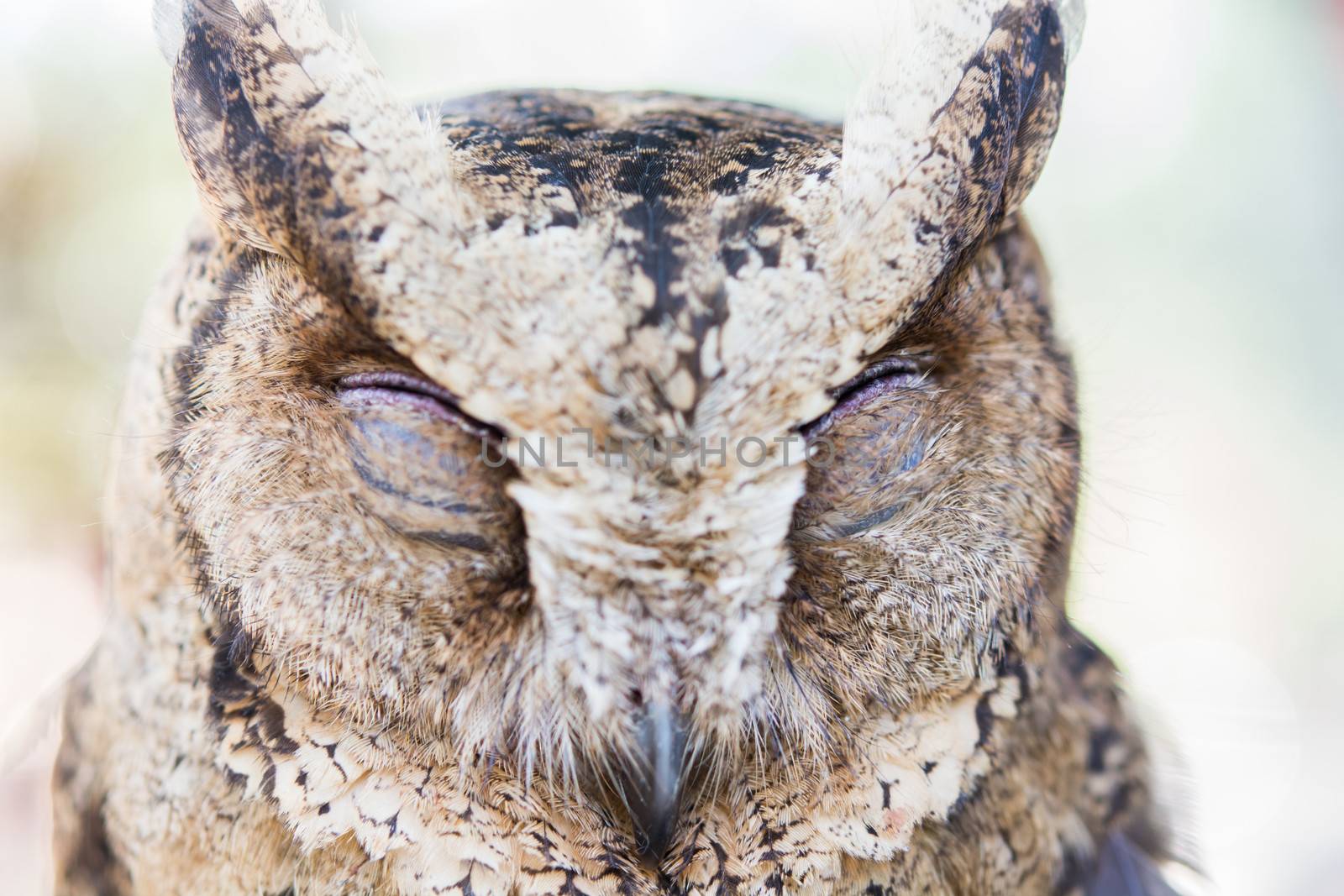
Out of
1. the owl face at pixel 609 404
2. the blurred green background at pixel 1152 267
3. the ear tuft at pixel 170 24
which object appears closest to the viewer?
the owl face at pixel 609 404

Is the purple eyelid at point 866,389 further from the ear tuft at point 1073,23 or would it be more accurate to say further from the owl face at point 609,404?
the ear tuft at point 1073,23

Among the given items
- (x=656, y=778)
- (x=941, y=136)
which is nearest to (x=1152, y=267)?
(x=941, y=136)

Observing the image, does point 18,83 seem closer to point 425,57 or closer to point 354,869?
point 425,57

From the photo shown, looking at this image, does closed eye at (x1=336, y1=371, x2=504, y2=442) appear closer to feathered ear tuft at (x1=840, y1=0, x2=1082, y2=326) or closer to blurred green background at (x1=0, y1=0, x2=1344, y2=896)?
feathered ear tuft at (x1=840, y1=0, x2=1082, y2=326)

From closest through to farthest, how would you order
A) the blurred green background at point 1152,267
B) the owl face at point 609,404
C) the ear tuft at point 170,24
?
Result: the owl face at point 609,404, the ear tuft at point 170,24, the blurred green background at point 1152,267

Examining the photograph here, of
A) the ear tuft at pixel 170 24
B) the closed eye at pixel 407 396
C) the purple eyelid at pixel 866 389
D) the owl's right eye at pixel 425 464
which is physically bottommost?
the owl's right eye at pixel 425 464

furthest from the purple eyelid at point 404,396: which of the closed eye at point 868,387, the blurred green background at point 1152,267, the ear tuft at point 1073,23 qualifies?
the blurred green background at point 1152,267

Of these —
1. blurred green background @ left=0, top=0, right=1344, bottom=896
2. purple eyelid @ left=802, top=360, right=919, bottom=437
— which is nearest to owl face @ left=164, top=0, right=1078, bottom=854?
purple eyelid @ left=802, top=360, right=919, bottom=437
